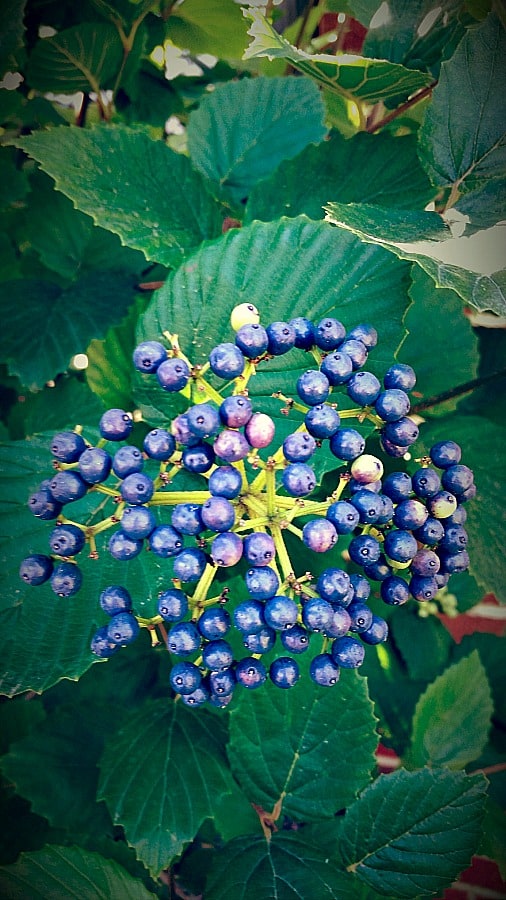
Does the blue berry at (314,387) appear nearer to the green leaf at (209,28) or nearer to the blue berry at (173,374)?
the blue berry at (173,374)

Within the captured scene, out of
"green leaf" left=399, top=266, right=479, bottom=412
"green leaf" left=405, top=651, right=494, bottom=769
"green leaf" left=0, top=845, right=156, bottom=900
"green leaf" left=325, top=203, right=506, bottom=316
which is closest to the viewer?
"green leaf" left=325, top=203, right=506, bottom=316

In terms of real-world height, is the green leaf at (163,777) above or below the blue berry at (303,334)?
below

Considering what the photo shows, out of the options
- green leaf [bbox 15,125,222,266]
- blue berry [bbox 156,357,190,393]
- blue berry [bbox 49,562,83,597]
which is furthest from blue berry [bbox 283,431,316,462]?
green leaf [bbox 15,125,222,266]

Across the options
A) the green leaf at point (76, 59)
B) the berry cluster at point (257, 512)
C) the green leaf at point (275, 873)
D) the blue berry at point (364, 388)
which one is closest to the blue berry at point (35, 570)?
the berry cluster at point (257, 512)

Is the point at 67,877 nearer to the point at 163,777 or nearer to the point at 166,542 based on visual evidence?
the point at 163,777

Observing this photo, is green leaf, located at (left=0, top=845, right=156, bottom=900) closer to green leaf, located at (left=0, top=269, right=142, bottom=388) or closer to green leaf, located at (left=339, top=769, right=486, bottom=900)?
green leaf, located at (left=339, top=769, right=486, bottom=900)

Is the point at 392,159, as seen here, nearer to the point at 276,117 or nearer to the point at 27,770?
the point at 276,117

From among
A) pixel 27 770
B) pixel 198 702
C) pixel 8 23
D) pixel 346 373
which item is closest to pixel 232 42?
pixel 8 23
